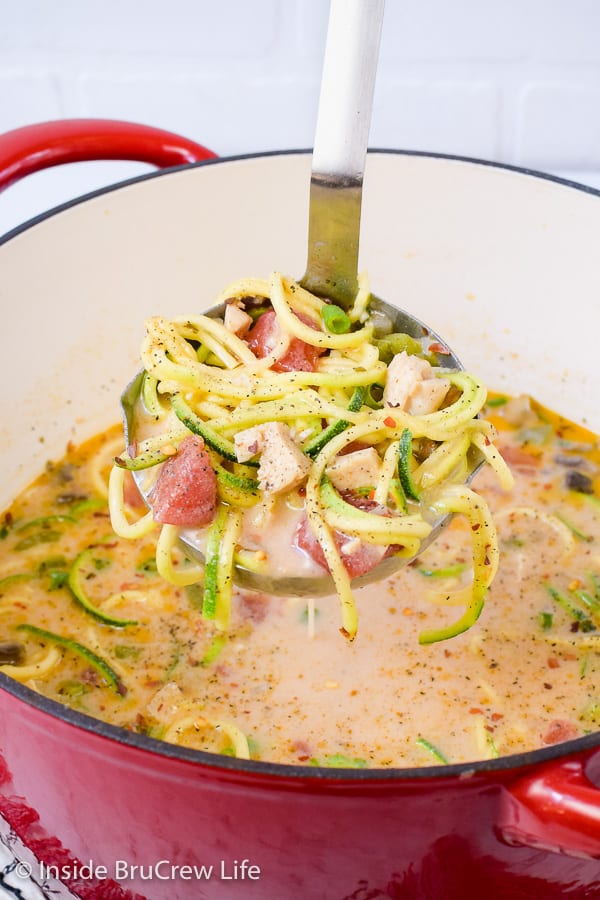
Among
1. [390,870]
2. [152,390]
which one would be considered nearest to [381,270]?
[152,390]

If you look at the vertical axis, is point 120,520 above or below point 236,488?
below

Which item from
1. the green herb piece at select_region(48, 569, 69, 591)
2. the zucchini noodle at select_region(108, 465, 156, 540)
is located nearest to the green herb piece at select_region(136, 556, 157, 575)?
the green herb piece at select_region(48, 569, 69, 591)

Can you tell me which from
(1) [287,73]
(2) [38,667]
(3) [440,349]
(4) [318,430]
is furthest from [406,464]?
(1) [287,73]

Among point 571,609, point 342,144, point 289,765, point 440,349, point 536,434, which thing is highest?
point 342,144

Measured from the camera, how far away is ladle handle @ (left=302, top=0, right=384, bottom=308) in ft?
5.37

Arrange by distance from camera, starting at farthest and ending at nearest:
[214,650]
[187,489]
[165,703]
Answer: [214,650] < [165,703] < [187,489]

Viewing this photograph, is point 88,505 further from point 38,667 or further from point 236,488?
point 236,488

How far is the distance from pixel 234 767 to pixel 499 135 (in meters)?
2.50

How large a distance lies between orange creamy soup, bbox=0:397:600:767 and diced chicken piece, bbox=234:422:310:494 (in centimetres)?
49

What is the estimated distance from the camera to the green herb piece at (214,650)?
77.5 inches

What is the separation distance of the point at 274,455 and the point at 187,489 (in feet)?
0.45

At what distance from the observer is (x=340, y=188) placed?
1.76 m

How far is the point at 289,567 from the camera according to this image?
5.20ft

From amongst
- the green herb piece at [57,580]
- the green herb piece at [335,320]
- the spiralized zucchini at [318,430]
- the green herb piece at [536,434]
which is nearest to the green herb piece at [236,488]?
the spiralized zucchini at [318,430]
